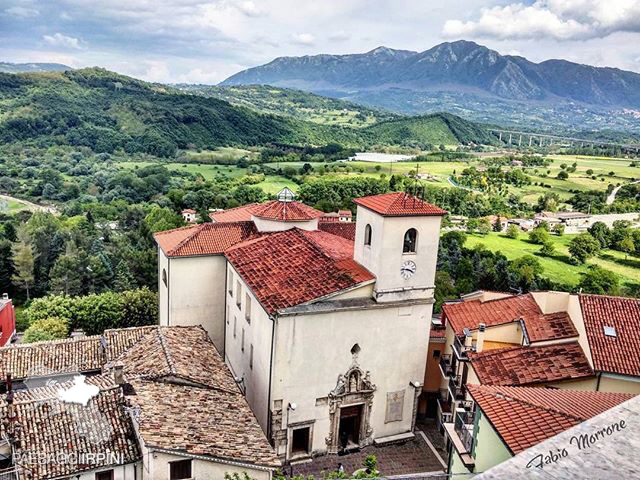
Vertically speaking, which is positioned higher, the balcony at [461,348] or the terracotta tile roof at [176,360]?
the balcony at [461,348]

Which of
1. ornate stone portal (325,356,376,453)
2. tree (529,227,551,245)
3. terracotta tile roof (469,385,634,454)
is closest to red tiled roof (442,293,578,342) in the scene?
ornate stone portal (325,356,376,453)

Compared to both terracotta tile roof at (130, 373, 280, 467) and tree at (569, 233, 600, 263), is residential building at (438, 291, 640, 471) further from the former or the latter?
tree at (569, 233, 600, 263)

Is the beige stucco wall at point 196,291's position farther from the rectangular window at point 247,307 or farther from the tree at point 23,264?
the tree at point 23,264

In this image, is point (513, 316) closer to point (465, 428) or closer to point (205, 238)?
point (465, 428)

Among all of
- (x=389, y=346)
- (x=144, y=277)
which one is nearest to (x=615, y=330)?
(x=389, y=346)

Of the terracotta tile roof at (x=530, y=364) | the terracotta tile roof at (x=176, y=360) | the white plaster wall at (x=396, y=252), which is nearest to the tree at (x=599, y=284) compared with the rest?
the terracotta tile roof at (x=530, y=364)

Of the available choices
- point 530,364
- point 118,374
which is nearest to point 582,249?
point 530,364

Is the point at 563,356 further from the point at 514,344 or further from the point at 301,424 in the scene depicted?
the point at 301,424
